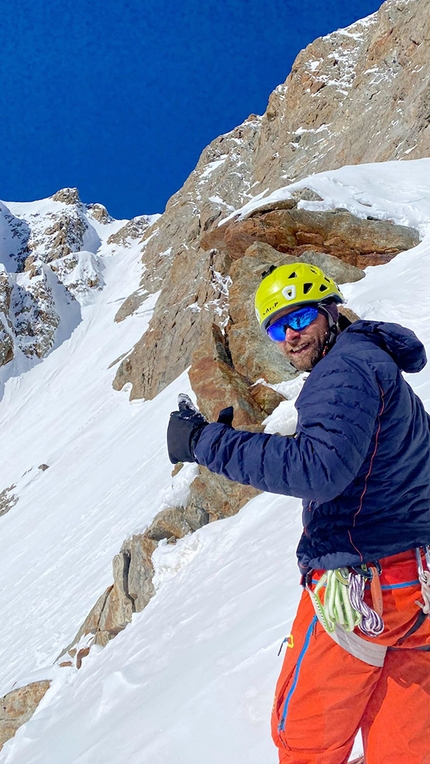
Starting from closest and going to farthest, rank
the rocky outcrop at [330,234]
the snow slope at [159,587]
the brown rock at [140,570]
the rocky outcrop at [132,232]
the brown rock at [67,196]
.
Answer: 1. the snow slope at [159,587]
2. the brown rock at [140,570]
3. the rocky outcrop at [330,234]
4. the rocky outcrop at [132,232]
5. the brown rock at [67,196]

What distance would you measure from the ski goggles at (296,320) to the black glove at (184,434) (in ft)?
1.95

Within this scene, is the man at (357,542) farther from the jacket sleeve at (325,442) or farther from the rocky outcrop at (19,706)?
the rocky outcrop at (19,706)

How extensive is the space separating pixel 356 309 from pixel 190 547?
24.1ft

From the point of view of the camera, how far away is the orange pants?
2172 millimetres

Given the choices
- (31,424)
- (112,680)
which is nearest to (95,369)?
(31,424)

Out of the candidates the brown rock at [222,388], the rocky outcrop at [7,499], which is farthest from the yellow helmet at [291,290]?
the rocky outcrop at [7,499]

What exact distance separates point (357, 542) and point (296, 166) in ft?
168

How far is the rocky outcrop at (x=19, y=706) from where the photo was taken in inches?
359

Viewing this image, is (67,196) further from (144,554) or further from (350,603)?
(350,603)

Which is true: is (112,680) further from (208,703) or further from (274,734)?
(274,734)

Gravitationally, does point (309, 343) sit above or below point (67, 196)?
below

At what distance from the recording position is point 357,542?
7.42 ft

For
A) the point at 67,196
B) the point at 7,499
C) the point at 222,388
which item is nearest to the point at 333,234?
the point at 222,388

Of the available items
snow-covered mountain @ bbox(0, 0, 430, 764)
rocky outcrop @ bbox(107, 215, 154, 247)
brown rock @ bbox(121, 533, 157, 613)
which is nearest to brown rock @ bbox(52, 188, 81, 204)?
rocky outcrop @ bbox(107, 215, 154, 247)
